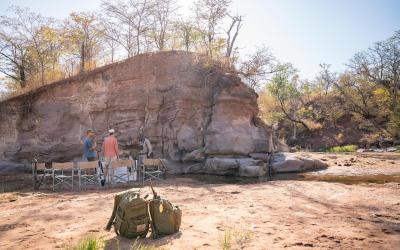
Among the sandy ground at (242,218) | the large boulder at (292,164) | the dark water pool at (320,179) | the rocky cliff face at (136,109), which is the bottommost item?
the dark water pool at (320,179)

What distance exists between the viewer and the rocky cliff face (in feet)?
62.7

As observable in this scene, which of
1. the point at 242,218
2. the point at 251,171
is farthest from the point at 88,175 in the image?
the point at 242,218

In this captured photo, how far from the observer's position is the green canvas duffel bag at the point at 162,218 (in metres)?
5.20

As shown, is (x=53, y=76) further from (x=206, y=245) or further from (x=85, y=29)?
(x=206, y=245)

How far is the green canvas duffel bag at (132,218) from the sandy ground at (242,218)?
16 centimetres

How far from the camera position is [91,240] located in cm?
404

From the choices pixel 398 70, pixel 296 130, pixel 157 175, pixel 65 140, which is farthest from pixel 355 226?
pixel 296 130

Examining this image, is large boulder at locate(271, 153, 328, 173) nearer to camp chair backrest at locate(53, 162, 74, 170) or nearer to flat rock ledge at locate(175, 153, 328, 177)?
flat rock ledge at locate(175, 153, 328, 177)

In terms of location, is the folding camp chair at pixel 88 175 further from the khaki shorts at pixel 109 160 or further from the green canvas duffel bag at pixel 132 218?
the green canvas duffel bag at pixel 132 218

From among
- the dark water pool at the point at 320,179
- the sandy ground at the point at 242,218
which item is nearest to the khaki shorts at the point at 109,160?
the sandy ground at the point at 242,218

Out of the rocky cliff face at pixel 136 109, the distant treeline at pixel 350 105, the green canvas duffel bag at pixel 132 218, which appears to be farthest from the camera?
the distant treeline at pixel 350 105

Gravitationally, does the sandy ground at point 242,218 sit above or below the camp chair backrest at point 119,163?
below

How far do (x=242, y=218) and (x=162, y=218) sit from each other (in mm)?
1815

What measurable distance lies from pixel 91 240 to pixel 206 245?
161cm
